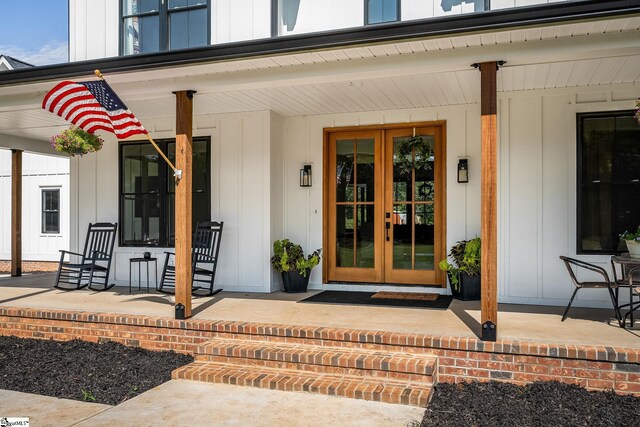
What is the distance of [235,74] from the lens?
5.00 meters

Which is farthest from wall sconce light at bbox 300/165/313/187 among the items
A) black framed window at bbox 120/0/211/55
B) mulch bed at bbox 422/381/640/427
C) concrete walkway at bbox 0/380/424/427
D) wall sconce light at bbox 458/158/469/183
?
mulch bed at bbox 422/381/640/427

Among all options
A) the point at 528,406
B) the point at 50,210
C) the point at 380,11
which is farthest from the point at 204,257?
the point at 50,210

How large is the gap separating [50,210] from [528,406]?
38.9ft

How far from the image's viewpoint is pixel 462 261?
6145mm

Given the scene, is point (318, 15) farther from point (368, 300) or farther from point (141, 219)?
point (141, 219)

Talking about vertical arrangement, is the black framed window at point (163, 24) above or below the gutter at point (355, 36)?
above

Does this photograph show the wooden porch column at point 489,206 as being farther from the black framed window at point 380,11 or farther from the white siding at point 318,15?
the white siding at point 318,15

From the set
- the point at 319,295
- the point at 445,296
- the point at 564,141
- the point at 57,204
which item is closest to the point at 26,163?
the point at 57,204

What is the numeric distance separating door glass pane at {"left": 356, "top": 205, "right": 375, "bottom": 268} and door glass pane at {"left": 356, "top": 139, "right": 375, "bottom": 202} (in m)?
0.16

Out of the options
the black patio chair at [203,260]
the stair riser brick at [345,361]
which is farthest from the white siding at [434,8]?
the stair riser brick at [345,361]

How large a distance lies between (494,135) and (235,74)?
2449 mm

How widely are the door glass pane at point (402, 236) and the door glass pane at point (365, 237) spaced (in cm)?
29

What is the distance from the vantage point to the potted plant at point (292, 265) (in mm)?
6777

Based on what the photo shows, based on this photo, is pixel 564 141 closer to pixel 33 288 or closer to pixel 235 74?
pixel 235 74
